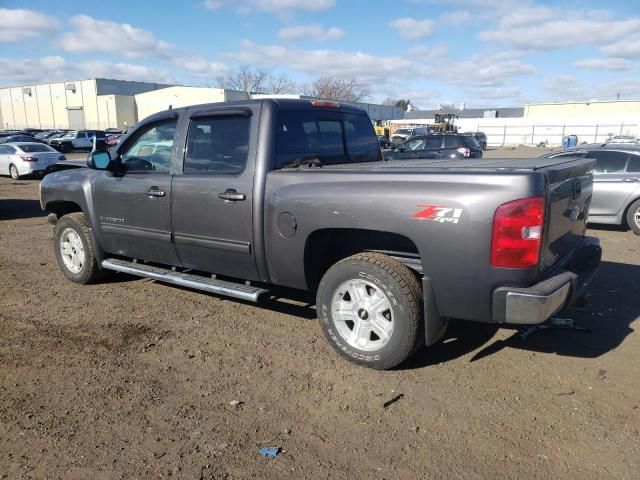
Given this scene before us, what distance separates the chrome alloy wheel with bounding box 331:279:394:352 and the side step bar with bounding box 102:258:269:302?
72 centimetres

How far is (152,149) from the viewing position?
5016mm

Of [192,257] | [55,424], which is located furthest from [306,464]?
[192,257]

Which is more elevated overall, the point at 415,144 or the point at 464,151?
the point at 415,144

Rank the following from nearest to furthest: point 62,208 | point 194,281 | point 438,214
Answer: point 438,214 → point 194,281 → point 62,208

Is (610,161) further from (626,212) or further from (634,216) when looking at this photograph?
(634,216)

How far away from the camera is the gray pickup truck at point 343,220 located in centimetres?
313

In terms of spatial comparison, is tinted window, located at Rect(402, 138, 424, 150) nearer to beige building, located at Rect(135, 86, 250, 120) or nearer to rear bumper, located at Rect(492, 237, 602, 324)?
rear bumper, located at Rect(492, 237, 602, 324)

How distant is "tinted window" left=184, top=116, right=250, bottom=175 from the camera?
167 inches

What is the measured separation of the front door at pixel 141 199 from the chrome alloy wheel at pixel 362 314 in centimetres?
184

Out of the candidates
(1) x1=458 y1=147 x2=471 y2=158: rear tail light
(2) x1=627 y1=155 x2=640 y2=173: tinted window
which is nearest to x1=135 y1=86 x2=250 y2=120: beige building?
(1) x1=458 y1=147 x2=471 y2=158: rear tail light

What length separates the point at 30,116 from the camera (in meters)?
81.2

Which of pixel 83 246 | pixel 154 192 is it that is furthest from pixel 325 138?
pixel 83 246

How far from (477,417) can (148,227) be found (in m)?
3.37

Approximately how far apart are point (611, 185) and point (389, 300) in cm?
710
